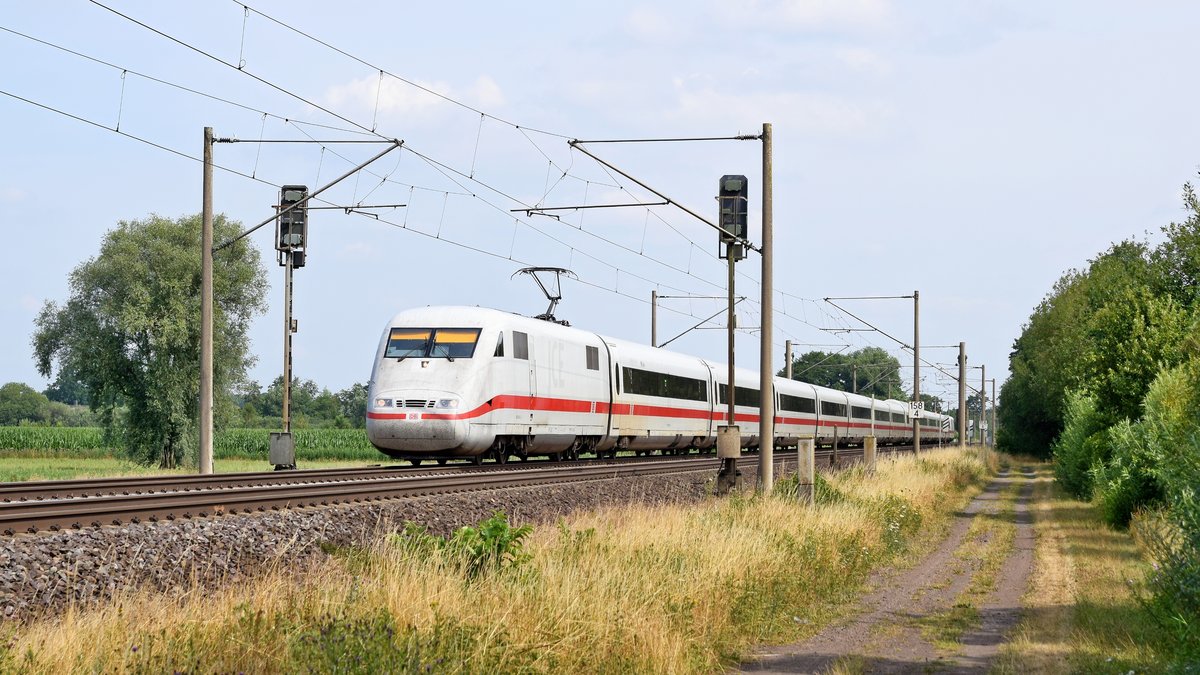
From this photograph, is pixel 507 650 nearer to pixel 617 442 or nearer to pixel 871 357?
pixel 617 442

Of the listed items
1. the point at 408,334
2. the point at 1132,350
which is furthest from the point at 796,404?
the point at 408,334

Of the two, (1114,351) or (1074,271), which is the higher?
(1074,271)

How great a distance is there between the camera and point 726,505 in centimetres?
1988

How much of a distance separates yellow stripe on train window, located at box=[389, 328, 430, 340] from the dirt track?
11131mm

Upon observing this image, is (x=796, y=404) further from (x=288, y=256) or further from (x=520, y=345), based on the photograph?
(x=288, y=256)

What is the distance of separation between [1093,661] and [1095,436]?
24.9 metres

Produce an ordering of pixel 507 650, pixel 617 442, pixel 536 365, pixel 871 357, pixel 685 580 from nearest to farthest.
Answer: pixel 507 650
pixel 685 580
pixel 536 365
pixel 617 442
pixel 871 357

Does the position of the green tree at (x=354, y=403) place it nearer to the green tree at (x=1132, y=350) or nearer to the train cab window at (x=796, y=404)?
the train cab window at (x=796, y=404)

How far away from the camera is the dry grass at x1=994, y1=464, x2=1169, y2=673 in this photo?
10.2m

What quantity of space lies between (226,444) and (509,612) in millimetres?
63660

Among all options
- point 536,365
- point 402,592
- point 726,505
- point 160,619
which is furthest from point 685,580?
point 536,365

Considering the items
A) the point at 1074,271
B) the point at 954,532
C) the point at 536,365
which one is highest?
the point at 1074,271

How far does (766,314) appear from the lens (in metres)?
22.7

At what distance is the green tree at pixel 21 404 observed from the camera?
159 metres
